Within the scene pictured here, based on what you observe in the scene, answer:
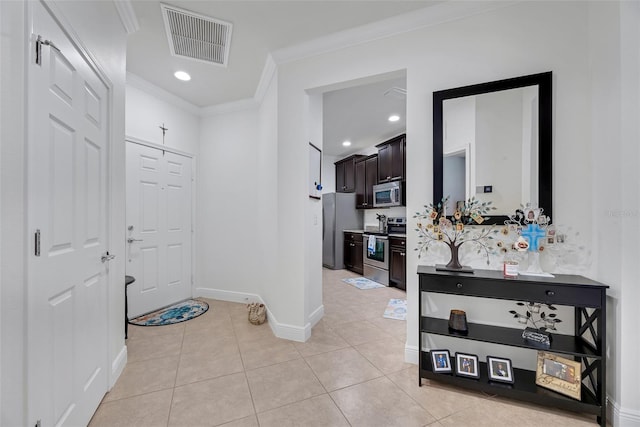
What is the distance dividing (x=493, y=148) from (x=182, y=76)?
3.14m

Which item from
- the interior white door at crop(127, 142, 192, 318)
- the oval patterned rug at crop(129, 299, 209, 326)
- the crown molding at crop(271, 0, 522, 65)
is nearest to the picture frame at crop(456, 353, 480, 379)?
the crown molding at crop(271, 0, 522, 65)

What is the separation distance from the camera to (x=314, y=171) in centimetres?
287

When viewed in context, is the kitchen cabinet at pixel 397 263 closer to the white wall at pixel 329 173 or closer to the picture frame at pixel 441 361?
the picture frame at pixel 441 361

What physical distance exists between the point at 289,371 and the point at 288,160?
1809 millimetres

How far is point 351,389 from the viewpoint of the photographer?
1869mm

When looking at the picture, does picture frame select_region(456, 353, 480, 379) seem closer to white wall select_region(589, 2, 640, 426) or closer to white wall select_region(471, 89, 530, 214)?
white wall select_region(589, 2, 640, 426)

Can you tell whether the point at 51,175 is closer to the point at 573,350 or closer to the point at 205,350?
the point at 205,350

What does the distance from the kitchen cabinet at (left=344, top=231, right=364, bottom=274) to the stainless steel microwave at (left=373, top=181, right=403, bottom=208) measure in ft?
2.67

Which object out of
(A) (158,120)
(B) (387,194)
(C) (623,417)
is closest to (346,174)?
(B) (387,194)

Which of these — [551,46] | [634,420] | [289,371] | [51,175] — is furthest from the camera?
[289,371]

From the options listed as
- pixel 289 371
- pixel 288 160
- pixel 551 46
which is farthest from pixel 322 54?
pixel 289 371

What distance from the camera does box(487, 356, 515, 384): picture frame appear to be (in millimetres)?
1770

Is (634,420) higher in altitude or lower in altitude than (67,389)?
lower

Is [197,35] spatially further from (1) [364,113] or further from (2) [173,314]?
(2) [173,314]
